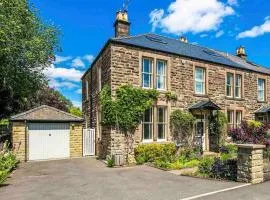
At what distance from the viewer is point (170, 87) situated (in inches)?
704

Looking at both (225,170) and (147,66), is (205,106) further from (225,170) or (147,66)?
(225,170)

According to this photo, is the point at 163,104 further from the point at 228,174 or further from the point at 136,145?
the point at 228,174

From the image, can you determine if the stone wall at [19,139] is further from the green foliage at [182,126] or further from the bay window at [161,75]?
the green foliage at [182,126]

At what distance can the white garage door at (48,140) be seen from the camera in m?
17.6

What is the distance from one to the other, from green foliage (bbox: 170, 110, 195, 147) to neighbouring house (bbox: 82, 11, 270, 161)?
40cm

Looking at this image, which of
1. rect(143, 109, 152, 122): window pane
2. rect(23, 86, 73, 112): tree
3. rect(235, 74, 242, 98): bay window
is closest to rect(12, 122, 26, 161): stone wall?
rect(143, 109, 152, 122): window pane

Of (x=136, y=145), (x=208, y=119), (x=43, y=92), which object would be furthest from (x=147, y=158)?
(x=43, y=92)

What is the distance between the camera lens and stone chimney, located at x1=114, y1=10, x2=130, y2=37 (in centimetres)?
1927

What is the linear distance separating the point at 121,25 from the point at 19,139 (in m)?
9.90

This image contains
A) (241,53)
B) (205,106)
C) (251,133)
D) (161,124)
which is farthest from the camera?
(241,53)

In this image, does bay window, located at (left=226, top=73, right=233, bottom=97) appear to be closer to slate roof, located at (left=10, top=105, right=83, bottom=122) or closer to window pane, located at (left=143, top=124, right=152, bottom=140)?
window pane, located at (left=143, top=124, right=152, bottom=140)

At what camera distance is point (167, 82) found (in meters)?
17.8

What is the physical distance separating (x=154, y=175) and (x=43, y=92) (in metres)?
29.1

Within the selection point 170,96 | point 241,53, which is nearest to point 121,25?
point 170,96
